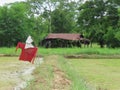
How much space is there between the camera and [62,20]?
54.5 m

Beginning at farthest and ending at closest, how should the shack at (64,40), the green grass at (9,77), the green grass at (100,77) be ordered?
the shack at (64,40), the green grass at (100,77), the green grass at (9,77)

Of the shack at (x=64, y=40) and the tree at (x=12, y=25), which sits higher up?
the tree at (x=12, y=25)

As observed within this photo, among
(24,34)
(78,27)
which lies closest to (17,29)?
(24,34)

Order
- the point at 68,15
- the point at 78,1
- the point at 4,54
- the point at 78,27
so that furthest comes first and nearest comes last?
the point at 78,1
the point at 68,15
the point at 78,27
the point at 4,54

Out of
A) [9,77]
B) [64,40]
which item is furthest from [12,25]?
[9,77]

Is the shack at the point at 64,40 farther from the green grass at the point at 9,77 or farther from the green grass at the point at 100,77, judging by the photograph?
the green grass at the point at 9,77

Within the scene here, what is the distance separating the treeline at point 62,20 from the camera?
134ft

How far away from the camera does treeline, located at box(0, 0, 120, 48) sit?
40812mm

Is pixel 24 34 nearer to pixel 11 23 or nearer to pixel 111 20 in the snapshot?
pixel 11 23

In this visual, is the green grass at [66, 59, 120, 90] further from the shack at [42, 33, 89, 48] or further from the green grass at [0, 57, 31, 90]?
the shack at [42, 33, 89, 48]

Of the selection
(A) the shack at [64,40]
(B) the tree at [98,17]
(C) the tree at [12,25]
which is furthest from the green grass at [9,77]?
(B) the tree at [98,17]

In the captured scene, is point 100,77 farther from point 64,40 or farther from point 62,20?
point 62,20

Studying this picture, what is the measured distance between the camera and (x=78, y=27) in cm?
4894

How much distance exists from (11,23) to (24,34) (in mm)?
1972
